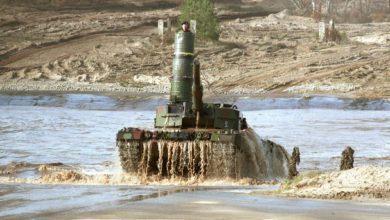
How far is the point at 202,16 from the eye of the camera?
6084 cm

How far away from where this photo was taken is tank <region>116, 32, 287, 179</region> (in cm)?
2172

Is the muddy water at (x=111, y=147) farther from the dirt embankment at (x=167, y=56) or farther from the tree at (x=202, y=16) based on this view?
the tree at (x=202, y=16)

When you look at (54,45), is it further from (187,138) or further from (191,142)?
(191,142)

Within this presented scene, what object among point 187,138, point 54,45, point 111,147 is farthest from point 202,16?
point 187,138

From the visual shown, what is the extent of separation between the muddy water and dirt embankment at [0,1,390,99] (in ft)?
11.6

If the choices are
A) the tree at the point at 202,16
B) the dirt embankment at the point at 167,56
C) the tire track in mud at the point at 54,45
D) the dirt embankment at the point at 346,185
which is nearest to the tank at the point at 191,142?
the dirt embankment at the point at 346,185

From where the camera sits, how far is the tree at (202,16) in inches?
2375

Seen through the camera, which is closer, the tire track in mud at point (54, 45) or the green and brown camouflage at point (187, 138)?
the green and brown camouflage at point (187, 138)

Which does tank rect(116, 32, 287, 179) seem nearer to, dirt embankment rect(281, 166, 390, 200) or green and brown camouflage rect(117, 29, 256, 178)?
green and brown camouflage rect(117, 29, 256, 178)

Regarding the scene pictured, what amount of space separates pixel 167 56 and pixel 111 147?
28.8 metres

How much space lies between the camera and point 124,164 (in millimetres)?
22703

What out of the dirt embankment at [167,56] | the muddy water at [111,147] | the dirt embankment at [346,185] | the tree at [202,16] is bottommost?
the muddy water at [111,147]

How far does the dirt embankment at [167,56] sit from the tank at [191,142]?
3003 cm

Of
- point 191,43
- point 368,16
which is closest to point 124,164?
point 191,43
